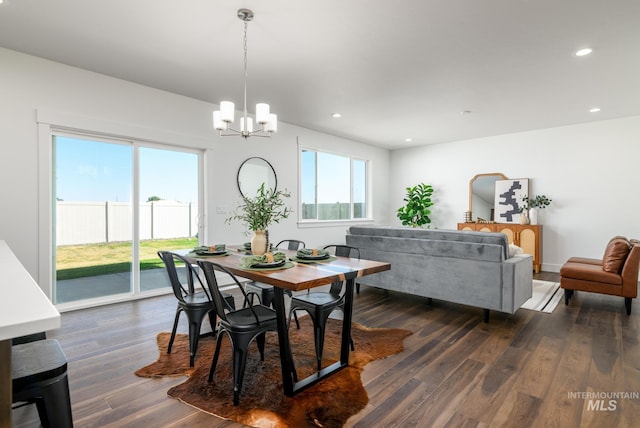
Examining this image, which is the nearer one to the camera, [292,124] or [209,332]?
[209,332]

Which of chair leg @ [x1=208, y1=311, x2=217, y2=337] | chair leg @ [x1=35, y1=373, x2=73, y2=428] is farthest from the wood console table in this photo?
chair leg @ [x1=35, y1=373, x2=73, y2=428]

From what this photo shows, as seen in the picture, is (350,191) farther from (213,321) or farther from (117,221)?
(213,321)

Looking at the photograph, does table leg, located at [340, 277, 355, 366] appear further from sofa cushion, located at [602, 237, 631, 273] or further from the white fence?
sofa cushion, located at [602, 237, 631, 273]

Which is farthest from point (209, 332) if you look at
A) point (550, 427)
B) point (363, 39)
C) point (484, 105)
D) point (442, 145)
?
point (442, 145)

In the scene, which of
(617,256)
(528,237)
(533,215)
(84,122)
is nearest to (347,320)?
(617,256)

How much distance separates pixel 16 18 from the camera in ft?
8.95

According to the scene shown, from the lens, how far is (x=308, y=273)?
2148 mm

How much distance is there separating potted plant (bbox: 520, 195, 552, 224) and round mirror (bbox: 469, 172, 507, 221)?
63 cm

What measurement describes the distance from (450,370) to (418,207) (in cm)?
554

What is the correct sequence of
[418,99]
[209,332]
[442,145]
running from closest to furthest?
[209,332] < [418,99] < [442,145]

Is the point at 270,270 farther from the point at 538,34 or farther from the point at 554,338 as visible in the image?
the point at 538,34

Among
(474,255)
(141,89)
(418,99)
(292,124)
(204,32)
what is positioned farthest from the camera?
(292,124)

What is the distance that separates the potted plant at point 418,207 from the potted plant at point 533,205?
1.88m

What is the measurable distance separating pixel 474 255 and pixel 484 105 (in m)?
2.60
